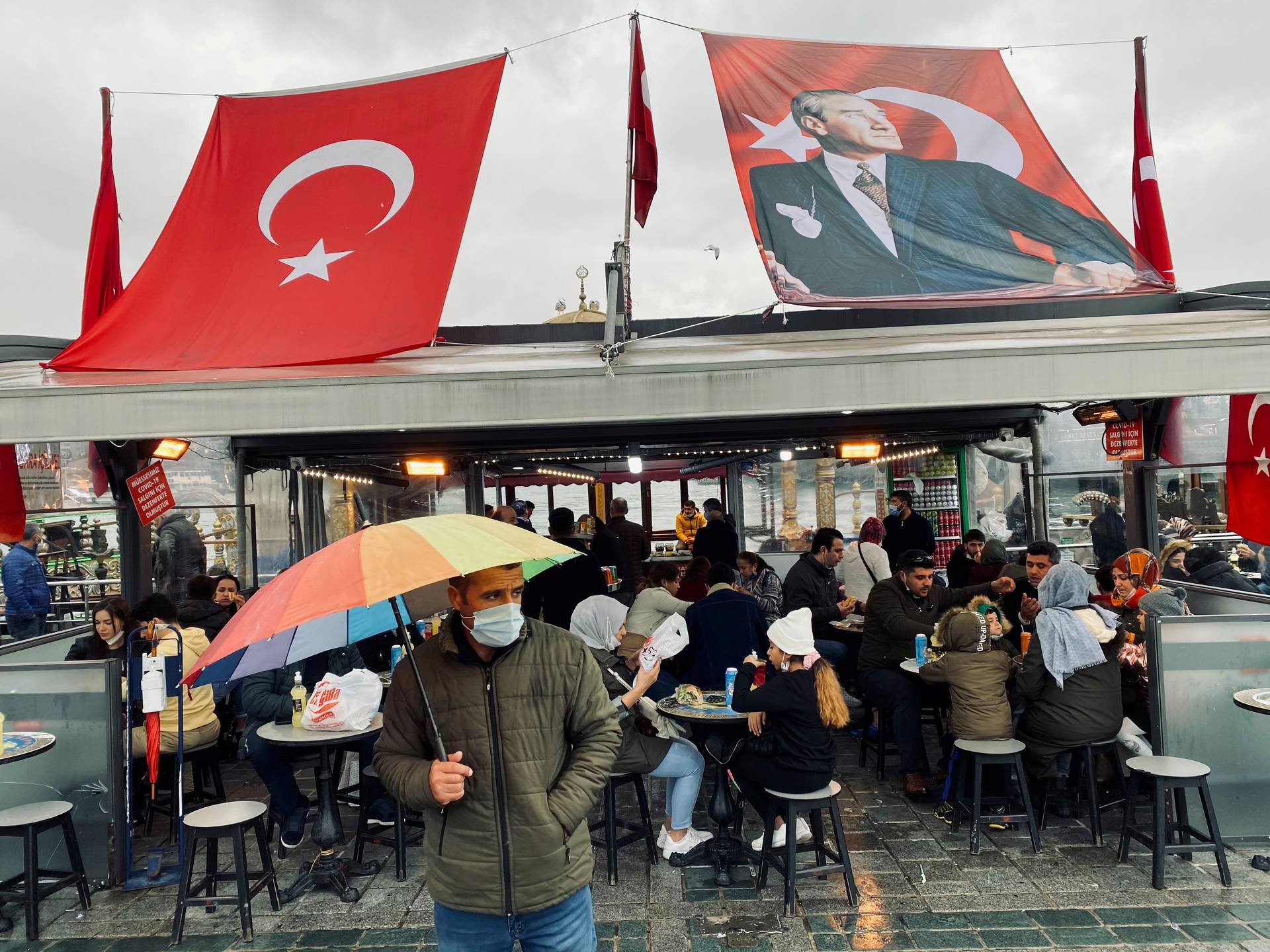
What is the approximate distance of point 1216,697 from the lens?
4.92 m

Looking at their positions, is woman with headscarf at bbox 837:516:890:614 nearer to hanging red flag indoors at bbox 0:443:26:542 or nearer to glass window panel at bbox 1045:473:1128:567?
glass window panel at bbox 1045:473:1128:567

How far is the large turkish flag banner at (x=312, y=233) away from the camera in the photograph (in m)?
5.11

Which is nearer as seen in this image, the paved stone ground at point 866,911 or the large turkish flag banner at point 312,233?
the paved stone ground at point 866,911

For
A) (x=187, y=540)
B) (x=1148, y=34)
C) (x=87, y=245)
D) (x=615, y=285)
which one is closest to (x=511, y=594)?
(x=615, y=285)

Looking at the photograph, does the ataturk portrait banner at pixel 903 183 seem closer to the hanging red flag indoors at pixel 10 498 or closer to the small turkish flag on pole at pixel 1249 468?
the small turkish flag on pole at pixel 1249 468

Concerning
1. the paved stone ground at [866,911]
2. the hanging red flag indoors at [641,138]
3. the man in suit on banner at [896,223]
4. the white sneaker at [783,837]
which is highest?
the hanging red flag indoors at [641,138]

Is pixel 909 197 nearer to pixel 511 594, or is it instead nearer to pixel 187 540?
pixel 511 594

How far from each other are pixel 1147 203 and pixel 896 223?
3.23 m

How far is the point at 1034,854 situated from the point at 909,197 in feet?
12.9

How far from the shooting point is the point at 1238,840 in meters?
4.80

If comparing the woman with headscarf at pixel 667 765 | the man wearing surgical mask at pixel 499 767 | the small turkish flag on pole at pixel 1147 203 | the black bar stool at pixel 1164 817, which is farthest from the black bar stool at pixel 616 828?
the small turkish flag on pole at pixel 1147 203

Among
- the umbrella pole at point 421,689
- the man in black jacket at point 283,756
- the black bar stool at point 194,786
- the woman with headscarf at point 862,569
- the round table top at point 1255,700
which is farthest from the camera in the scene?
the woman with headscarf at point 862,569

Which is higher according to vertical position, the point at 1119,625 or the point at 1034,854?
the point at 1119,625

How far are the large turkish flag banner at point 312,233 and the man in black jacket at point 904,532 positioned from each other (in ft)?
22.0
